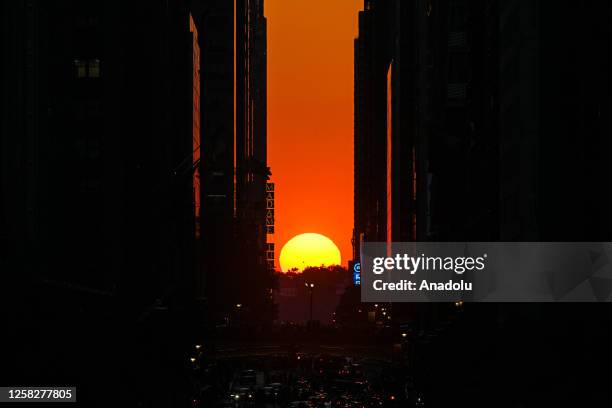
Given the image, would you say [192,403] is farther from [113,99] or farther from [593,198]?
[593,198]

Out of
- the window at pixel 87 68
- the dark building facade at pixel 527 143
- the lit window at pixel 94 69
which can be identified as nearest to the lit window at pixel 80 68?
the window at pixel 87 68

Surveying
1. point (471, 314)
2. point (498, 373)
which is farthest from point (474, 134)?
point (498, 373)

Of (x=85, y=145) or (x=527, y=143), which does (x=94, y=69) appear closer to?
(x=85, y=145)

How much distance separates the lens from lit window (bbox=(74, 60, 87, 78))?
100500mm

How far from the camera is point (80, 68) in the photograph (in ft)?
330

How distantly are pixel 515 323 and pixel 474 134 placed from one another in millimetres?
26168

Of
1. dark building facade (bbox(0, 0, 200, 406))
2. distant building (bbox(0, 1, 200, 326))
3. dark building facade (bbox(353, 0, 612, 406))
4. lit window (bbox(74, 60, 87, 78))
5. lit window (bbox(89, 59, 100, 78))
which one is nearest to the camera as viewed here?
dark building facade (bbox(353, 0, 612, 406))

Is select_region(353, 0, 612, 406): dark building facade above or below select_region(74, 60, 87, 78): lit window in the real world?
below

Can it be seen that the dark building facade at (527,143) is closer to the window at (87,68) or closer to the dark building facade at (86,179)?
the dark building facade at (86,179)

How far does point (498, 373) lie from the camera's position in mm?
68812

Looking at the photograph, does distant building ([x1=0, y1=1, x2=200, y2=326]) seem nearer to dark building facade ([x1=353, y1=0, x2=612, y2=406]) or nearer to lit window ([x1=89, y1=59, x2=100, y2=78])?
lit window ([x1=89, y1=59, x2=100, y2=78])

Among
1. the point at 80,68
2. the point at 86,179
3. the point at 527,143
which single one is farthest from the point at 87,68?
the point at 527,143

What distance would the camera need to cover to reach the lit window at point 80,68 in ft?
330

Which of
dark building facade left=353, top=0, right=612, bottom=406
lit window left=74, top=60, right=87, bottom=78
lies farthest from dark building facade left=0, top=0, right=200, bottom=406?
dark building facade left=353, top=0, right=612, bottom=406
